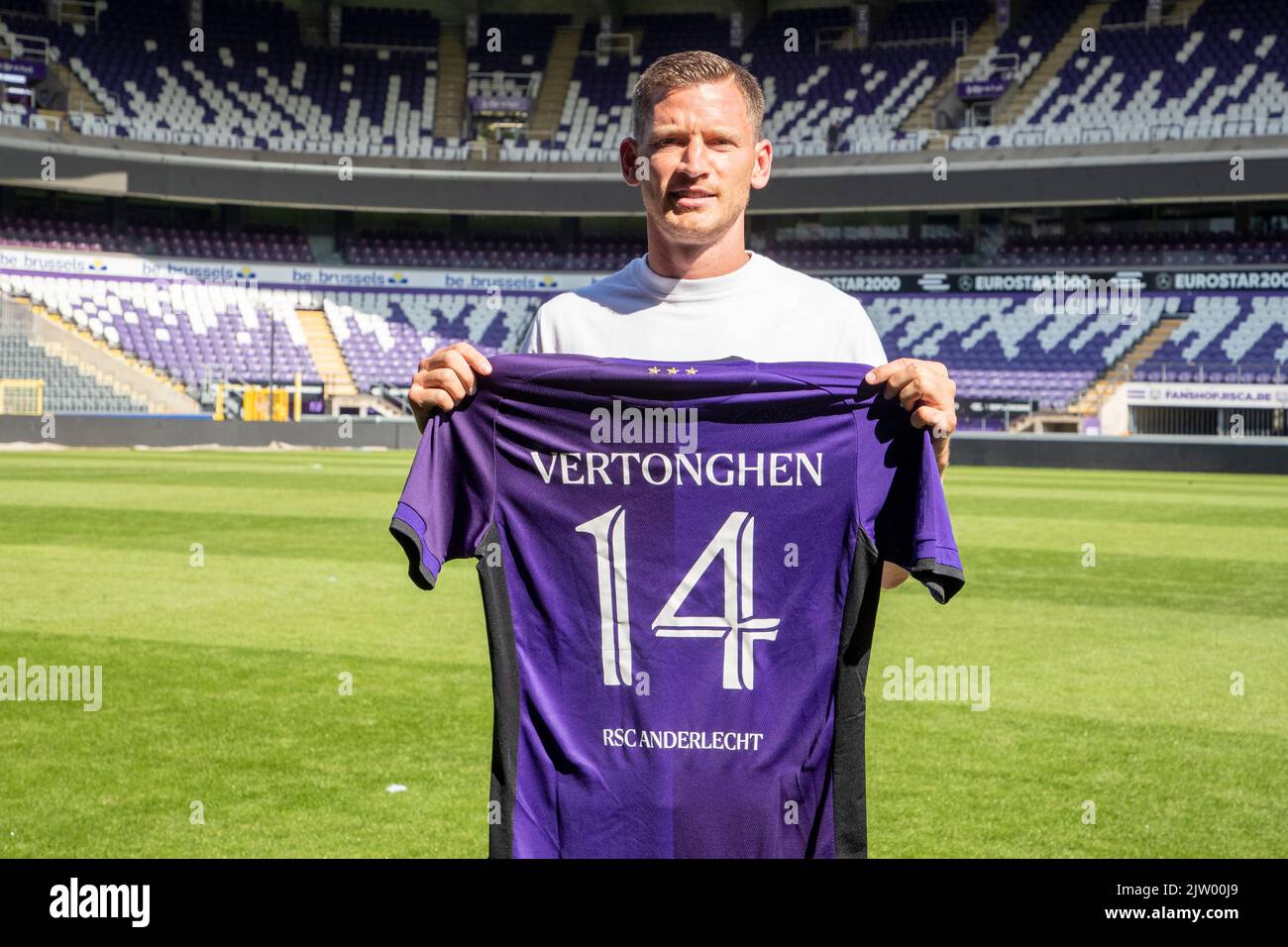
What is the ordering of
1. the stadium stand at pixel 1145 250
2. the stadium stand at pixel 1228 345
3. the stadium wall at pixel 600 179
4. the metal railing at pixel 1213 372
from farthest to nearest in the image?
the stadium stand at pixel 1145 250, the stadium wall at pixel 600 179, the stadium stand at pixel 1228 345, the metal railing at pixel 1213 372

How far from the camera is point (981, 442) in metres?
35.3

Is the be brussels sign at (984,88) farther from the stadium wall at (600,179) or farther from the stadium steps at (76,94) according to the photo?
the stadium steps at (76,94)

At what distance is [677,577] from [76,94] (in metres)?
50.8

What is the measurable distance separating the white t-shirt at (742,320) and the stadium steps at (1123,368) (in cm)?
3736

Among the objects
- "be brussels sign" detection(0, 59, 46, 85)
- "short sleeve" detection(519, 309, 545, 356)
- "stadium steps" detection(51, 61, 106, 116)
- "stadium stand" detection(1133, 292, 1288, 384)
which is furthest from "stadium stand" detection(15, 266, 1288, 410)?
"short sleeve" detection(519, 309, 545, 356)

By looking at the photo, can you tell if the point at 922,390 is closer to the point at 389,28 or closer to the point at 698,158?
the point at 698,158

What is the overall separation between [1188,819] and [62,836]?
13.5 feet

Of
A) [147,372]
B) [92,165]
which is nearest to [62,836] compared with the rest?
[147,372]

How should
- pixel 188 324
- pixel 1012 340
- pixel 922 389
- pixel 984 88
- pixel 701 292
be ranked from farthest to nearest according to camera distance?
Result: 1. pixel 984 88
2. pixel 188 324
3. pixel 1012 340
4. pixel 701 292
5. pixel 922 389

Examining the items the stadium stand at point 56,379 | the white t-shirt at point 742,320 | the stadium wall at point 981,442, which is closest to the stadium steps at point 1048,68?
the stadium wall at point 981,442

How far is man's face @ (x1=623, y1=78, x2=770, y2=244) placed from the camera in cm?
293

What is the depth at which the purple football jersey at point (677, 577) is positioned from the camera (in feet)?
9.82

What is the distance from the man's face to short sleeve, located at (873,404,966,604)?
0.57 meters

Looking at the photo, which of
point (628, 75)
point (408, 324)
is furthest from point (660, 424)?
point (628, 75)
